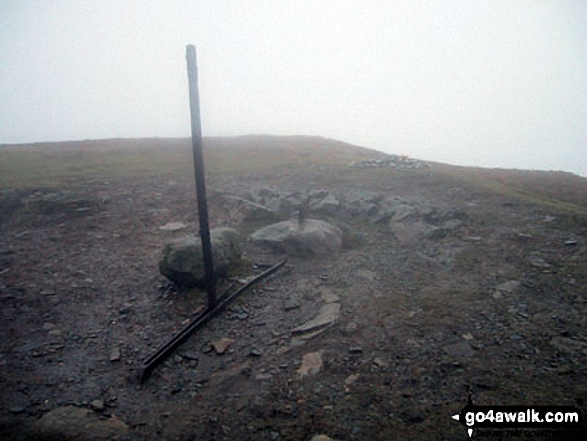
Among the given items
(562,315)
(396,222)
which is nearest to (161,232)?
(396,222)

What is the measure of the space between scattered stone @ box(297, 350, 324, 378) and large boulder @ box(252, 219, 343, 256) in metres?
4.31

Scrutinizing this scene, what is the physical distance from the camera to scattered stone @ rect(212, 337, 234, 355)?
6.48 metres

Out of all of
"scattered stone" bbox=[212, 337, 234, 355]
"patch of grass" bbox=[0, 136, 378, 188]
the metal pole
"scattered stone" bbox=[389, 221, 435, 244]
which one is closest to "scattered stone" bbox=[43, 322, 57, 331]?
the metal pole

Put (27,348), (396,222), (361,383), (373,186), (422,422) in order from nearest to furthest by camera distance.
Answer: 1. (422,422)
2. (361,383)
3. (27,348)
4. (396,222)
5. (373,186)

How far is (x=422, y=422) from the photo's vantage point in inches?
182

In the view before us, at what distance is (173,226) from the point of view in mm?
12945

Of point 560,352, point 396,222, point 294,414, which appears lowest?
point 294,414

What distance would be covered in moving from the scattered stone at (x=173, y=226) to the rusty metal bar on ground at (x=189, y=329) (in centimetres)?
506

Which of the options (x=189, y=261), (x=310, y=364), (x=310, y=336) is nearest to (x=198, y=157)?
(x=189, y=261)

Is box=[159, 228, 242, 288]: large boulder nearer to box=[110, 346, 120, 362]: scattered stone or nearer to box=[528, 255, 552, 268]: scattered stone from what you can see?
box=[110, 346, 120, 362]: scattered stone

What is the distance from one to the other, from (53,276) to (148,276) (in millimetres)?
2181

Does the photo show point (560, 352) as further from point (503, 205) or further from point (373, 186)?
point (373, 186)

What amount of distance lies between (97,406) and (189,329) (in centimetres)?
184

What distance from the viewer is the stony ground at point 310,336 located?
4.94 meters
